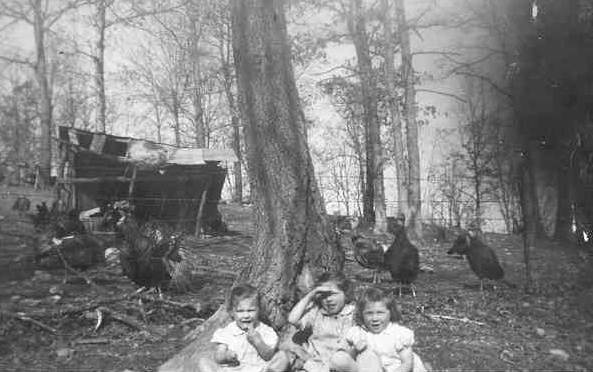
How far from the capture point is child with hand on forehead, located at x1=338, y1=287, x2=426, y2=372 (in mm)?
4199

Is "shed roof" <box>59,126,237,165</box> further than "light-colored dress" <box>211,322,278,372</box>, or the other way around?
"shed roof" <box>59,126,237,165</box>

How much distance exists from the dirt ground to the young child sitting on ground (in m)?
1.11

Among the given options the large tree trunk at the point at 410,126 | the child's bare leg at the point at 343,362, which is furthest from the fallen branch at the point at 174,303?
the large tree trunk at the point at 410,126

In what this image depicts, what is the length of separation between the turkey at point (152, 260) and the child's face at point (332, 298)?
407cm

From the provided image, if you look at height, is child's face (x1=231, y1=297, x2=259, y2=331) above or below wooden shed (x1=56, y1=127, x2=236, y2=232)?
below

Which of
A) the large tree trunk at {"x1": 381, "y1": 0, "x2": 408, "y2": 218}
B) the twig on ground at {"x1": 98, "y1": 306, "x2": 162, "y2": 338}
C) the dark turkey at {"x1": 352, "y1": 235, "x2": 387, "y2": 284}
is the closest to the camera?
the twig on ground at {"x1": 98, "y1": 306, "x2": 162, "y2": 338}

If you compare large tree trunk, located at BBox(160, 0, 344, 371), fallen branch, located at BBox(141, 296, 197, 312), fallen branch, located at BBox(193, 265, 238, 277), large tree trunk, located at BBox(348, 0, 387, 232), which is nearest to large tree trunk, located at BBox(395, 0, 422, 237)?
large tree trunk, located at BBox(348, 0, 387, 232)

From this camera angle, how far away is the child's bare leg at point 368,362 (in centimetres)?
413

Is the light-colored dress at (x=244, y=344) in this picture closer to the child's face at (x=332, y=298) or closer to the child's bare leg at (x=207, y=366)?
the child's bare leg at (x=207, y=366)

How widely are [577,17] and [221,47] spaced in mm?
19958

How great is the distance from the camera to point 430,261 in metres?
11.6

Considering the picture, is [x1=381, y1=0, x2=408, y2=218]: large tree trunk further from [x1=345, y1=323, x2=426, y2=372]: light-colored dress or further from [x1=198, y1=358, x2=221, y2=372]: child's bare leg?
[x1=198, y1=358, x2=221, y2=372]: child's bare leg

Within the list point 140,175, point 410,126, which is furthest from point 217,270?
point 410,126

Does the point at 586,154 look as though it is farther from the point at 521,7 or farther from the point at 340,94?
the point at 340,94
